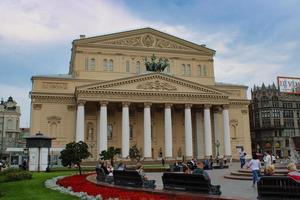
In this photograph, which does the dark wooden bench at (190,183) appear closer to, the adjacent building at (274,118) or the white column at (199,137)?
the white column at (199,137)

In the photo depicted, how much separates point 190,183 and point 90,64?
54469 mm

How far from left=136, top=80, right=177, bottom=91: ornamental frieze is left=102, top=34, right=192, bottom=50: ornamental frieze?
37.2 ft

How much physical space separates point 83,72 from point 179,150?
73.6 feet

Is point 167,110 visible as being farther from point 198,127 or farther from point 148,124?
point 198,127

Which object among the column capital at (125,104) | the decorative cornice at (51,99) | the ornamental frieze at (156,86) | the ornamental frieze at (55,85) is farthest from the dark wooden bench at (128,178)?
the ornamental frieze at (55,85)

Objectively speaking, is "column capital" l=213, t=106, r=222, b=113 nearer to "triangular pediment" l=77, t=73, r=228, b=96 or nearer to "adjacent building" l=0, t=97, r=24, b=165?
"triangular pediment" l=77, t=73, r=228, b=96

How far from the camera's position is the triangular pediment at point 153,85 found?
5800 cm

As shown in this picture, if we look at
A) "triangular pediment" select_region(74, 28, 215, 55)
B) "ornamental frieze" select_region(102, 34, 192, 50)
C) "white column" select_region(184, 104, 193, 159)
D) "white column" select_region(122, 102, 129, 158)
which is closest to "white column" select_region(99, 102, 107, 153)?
"white column" select_region(122, 102, 129, 158)

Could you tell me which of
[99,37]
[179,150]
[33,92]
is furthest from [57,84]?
[179,150]

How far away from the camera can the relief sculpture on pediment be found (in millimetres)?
60188

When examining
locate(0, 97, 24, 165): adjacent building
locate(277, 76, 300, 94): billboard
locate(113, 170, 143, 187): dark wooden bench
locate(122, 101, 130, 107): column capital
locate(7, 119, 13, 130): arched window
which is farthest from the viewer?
locate(7, 119, 13, 130): arched window

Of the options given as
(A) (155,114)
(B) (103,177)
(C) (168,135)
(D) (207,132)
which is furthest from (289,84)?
(B) (103,177)

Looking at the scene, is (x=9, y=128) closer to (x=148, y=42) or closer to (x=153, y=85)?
(x=148, y=42)

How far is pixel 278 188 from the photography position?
38.5 feet
